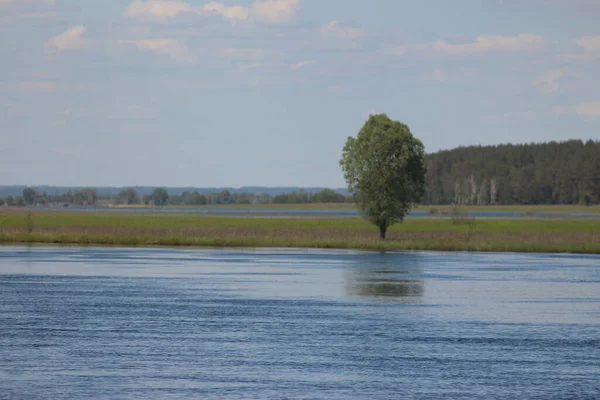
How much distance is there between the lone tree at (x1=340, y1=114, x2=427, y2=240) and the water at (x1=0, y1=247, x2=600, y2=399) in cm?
3125

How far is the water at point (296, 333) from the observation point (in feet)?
75.9

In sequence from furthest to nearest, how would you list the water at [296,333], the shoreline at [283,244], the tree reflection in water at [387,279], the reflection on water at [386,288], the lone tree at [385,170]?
the lone tree at [385,170] → the shoreline at [283,244] → the tree reflection in water at [387,279] → the reflection on water at [386,288] → the water at [296,333]

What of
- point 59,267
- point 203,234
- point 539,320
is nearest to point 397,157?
point 203,234

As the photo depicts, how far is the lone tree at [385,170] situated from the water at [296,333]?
1230 inches

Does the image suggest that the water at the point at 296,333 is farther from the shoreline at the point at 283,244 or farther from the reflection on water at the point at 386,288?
the shoreline at the point at 283,244

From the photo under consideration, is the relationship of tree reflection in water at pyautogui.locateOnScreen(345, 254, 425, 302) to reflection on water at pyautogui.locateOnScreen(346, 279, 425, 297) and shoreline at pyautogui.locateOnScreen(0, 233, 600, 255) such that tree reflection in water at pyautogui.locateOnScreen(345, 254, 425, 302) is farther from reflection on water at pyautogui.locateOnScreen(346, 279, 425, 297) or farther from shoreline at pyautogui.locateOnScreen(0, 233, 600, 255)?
shoreline at pyautogui.locateOnScreen(0, 233, 600, 255)

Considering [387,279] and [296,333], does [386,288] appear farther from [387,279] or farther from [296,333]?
[296,333]

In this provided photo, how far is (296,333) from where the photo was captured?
1229 inches

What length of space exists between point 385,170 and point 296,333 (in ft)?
190

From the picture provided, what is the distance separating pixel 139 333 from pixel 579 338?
44.4ft

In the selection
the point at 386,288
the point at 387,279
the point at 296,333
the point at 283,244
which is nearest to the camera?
the point at 296,333

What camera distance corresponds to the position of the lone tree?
88.5 meters

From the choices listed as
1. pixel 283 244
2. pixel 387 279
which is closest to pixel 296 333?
pixel 387 279

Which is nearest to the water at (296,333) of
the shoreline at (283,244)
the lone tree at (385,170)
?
the shoreline at (283,244)
